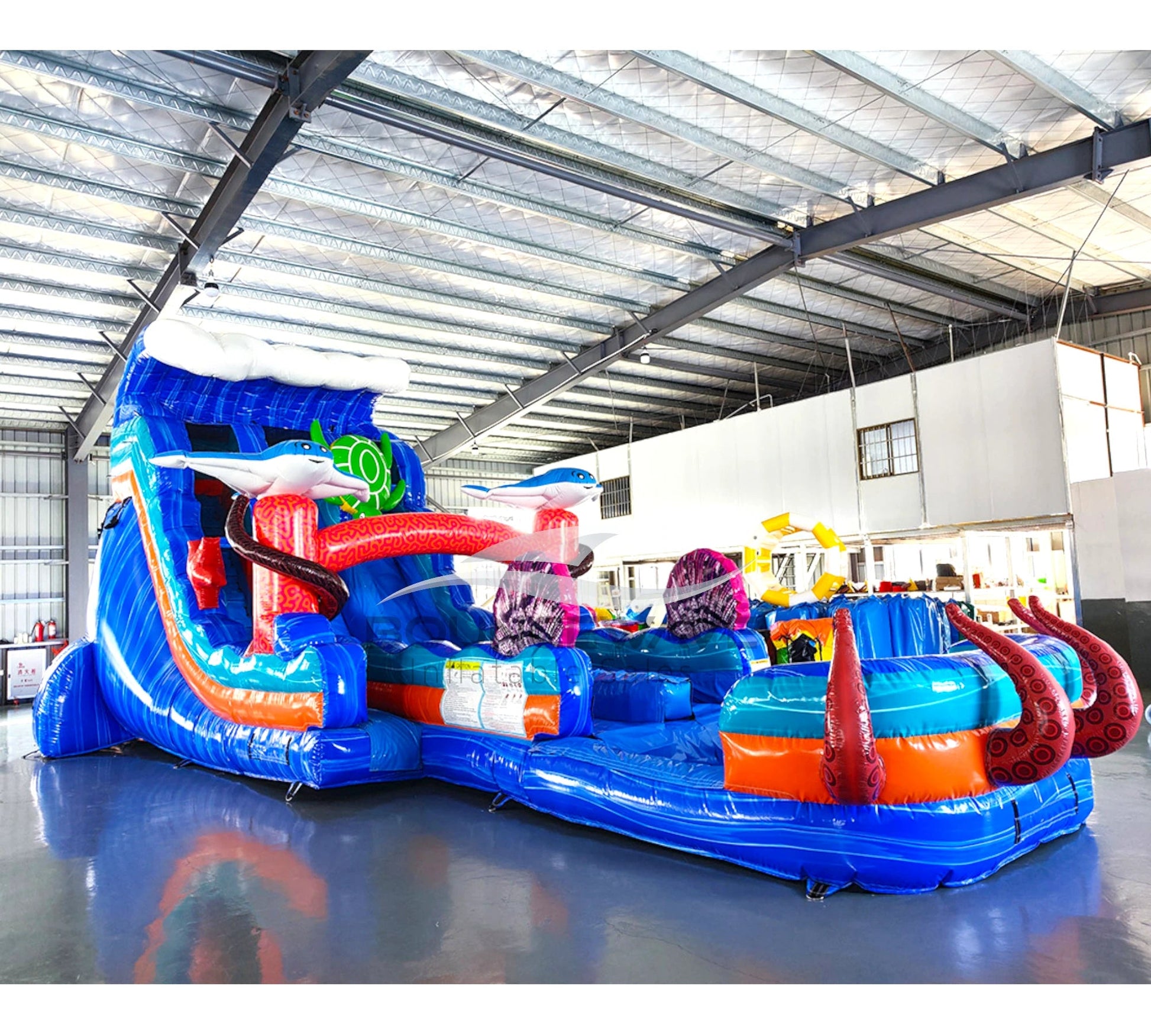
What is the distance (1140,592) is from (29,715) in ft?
33.8

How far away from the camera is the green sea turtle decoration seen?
6438 millimetres

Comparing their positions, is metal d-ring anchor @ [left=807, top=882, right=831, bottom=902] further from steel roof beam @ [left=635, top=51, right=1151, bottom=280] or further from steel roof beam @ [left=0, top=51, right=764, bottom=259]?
steel roof beam @ [left=0, top=51, right=764, bottom=259]

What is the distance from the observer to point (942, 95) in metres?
5.98

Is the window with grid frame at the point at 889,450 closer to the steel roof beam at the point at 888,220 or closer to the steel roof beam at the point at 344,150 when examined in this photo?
the steel roof beam at the point at 888,220

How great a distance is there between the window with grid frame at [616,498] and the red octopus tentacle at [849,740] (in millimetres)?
11188

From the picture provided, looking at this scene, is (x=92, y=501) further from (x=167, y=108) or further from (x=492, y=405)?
(x=167, y=108)

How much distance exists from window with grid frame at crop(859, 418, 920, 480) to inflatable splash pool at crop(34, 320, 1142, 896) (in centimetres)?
550

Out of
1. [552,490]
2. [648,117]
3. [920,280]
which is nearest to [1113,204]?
[920,280]

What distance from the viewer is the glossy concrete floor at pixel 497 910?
243cm

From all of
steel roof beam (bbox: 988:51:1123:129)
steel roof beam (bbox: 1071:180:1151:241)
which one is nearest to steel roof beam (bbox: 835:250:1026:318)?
steel roof beam (bbox: 1071:180:1151:241)

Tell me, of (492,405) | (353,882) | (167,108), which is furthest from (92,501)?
(353,882)

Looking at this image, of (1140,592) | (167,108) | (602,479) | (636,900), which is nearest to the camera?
(636,900)

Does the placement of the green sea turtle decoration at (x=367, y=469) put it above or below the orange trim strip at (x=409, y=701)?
above

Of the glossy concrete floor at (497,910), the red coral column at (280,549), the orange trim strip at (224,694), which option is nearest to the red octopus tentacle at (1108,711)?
the glossy concrete floor at (497,910)
